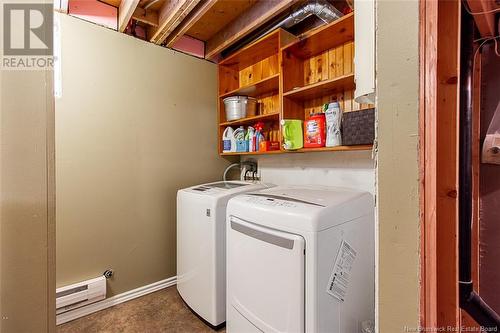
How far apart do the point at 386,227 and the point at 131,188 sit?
74.4 inches

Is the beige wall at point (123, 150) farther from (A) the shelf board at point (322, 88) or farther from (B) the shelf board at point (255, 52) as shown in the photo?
(A) the shelf board at point (322, 88)

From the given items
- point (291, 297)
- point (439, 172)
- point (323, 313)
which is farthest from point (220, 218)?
point (439, 172)

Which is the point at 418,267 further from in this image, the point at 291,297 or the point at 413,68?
the point at 291,297

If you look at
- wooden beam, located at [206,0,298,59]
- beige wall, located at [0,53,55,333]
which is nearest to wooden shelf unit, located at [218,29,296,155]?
wooden beam, located at [206,0,298,59]

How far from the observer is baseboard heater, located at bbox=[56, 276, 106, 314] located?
1669mm

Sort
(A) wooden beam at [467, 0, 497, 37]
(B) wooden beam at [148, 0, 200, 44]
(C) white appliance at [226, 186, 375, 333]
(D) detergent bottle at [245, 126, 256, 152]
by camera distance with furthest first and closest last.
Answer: (D) detergent bottle at [245, 126, 256, 152] < (B) wooden beam at [148, 0, 200, 44] < (C) white appliance at [226, 186, 375, 333] < (A) wooden beam at [467, 0, 497, 37]

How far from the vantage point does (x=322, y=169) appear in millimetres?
1996

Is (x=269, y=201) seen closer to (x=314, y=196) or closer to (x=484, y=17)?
(x=314, y=196)

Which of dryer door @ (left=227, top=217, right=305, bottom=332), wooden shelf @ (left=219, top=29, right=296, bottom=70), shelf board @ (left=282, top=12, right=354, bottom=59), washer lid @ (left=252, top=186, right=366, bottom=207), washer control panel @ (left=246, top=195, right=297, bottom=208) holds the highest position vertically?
wooden shelf @ (left=219, top=29, right=296, bottom=70)

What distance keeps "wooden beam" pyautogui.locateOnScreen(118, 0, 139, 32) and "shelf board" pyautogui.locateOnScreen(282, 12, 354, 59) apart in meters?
1.08

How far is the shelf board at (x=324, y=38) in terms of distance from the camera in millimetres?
1573

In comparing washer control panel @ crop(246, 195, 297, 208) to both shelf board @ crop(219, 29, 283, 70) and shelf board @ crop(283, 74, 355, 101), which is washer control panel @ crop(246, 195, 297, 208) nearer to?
shelf board @ crop(283, 74, 355, 101)

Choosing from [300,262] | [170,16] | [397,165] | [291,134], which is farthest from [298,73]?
[397,165]

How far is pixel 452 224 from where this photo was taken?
1.98ft
